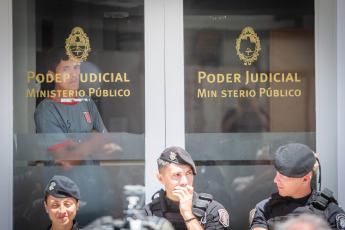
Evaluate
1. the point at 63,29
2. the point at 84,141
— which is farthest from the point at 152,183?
the point at 63,29

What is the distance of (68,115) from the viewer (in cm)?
435

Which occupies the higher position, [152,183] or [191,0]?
[191,0]

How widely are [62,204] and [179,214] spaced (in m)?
0.97

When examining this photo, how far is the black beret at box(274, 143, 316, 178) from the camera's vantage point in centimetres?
367

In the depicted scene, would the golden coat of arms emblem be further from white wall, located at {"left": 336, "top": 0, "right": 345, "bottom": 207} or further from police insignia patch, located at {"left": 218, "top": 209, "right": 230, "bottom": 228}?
police insignia patch, located at {"left": 218, "top": 209, "right": 230, "bottom": 228}

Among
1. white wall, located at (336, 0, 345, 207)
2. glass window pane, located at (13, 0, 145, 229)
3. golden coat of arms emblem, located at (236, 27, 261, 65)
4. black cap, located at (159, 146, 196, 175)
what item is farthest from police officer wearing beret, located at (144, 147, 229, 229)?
white wall, located at (336, 0, 345, 207)

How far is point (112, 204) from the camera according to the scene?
4.33 m

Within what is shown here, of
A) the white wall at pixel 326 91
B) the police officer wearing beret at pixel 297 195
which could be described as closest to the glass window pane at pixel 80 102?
the police officer wearing beret at pixel 297 195

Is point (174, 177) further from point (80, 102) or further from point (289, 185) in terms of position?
point (80, 102)

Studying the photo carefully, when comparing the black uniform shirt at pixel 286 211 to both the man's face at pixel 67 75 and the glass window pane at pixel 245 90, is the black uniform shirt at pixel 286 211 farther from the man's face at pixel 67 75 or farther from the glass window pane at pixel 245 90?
the man's face at pixel 67 75

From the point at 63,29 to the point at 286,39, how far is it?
6.74ft

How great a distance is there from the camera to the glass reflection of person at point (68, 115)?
4.31 meters

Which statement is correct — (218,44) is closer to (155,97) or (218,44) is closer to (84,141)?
(155,97)

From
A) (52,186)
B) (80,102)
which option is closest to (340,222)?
(52,186)
